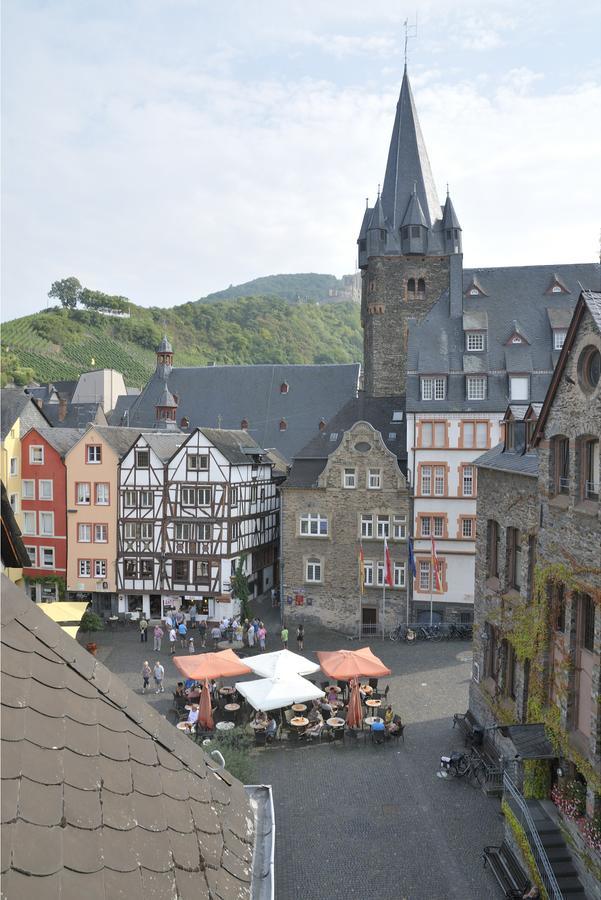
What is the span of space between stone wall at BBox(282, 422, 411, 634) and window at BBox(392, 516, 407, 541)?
0.20m

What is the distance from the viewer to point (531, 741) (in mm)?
14430

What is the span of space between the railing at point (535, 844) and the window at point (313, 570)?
66.1ft

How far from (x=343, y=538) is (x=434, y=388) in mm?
9035

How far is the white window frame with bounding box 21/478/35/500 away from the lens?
123ft

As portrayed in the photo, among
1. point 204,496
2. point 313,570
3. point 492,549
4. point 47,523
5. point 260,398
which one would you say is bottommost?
point 313,570

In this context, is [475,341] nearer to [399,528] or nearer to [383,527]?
[399,528]

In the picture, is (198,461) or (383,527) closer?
(383,527)

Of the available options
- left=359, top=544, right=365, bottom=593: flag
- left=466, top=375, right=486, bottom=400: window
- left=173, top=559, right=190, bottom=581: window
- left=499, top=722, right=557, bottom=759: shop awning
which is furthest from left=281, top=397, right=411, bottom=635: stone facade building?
left=499, top=722, right=557, bottom=759: shop awning

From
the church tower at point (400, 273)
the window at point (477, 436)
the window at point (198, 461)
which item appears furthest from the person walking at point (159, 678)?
the church tower at point (400, 273)

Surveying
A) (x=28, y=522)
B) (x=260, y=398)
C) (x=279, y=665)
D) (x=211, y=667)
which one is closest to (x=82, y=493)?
(x=28, y=522)

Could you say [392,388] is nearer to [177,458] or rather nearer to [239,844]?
[177,458]

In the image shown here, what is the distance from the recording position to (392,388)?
145ft

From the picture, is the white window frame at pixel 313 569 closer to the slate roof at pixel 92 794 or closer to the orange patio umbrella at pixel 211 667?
the orange patio umbrella at pixel 211 667

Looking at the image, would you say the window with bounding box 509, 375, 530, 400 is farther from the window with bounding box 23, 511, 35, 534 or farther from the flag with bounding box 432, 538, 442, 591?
the window with bounding box 23, 511, 35, 534
